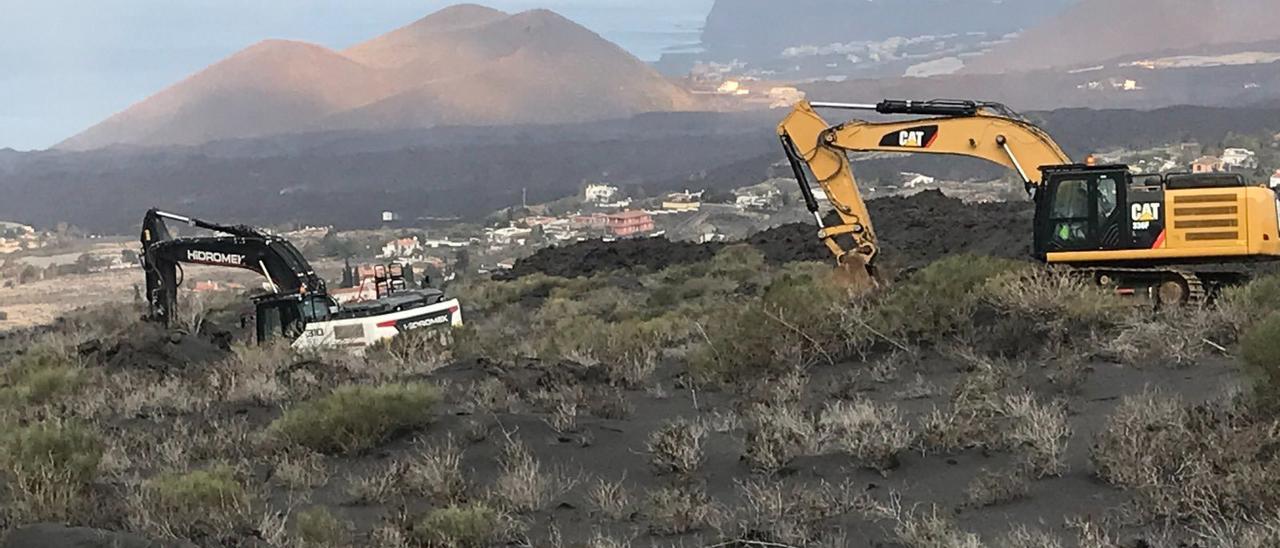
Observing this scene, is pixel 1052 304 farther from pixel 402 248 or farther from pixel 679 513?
pixel 402 248

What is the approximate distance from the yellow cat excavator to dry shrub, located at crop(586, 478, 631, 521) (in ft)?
37.0

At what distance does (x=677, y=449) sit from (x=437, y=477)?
188 centimetres

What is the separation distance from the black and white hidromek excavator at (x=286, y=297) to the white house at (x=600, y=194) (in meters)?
94.9

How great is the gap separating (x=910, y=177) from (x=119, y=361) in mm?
85181

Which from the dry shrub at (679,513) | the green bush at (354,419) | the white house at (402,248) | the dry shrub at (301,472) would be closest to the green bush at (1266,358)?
the dry shrub at (679,513)

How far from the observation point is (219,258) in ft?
79.3

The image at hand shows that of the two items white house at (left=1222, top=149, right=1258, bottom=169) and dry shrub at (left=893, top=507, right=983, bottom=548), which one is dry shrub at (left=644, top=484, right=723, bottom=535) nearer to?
dry shrub at (left=893, top=507, right=983, bottom=548)

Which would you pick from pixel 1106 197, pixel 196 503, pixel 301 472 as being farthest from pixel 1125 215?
pixel 196 503

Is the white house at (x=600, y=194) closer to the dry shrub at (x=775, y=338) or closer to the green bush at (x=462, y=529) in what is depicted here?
the dry shrub at (x=775, y=338)

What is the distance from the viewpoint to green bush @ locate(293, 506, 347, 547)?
8.22 metres

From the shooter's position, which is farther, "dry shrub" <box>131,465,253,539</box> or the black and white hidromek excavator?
the black and white hidromek excavator

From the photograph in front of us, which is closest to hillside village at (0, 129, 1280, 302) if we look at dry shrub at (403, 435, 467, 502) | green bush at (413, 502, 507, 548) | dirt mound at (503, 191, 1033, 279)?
dirt mound at (503, 191, 1033, 279)

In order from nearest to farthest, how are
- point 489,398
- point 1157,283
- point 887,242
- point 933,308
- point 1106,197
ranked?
point 489,398
point 933,308
point 1106,197
point 1157,283
point 887,242

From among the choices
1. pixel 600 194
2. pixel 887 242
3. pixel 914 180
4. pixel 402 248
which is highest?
pixel 887 242
